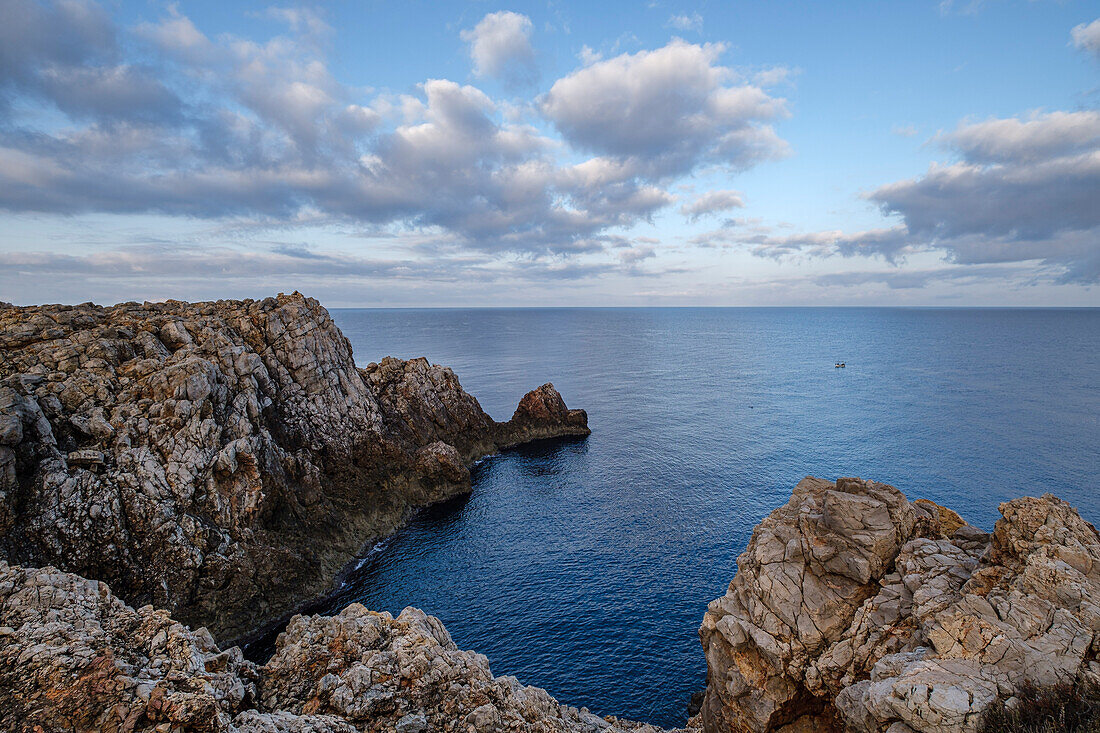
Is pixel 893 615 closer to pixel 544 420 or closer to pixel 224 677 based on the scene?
pixel 224 677

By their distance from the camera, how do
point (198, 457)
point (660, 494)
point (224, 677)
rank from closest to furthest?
point (224, 677) < point (198, 457) < point (660, 494)

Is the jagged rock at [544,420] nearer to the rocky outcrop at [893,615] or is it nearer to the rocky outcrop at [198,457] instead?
the rocky outcrop at [198,457]

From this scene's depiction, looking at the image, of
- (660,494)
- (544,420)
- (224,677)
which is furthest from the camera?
(544,420)

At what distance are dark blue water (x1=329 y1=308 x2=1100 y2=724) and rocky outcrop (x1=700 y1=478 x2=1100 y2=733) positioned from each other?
41.4 ft

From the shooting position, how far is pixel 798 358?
187500 mm

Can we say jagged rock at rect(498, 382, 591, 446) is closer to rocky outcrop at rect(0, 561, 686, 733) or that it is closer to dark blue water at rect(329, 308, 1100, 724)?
dark blue water at rect(329, 308, 1100, 724)

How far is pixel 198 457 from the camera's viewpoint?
45.3 m

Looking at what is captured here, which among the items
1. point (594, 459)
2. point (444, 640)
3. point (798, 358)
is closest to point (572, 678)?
point (444, 640)

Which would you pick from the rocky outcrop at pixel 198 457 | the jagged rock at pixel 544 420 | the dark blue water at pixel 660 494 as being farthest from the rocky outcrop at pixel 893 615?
the jagged rock at pixel 544 420

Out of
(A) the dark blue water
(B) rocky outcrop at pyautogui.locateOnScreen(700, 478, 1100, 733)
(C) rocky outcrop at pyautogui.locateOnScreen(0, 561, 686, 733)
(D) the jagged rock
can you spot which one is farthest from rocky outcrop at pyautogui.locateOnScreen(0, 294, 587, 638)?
(B) rocky outcrop at pyautogui.locateOnScreen(700, 478, 1100, 733)

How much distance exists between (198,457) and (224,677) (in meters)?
32.9

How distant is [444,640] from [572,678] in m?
14.9

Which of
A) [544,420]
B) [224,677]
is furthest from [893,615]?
[544,420]

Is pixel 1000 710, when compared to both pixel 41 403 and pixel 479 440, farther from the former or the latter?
pixel 479 440
